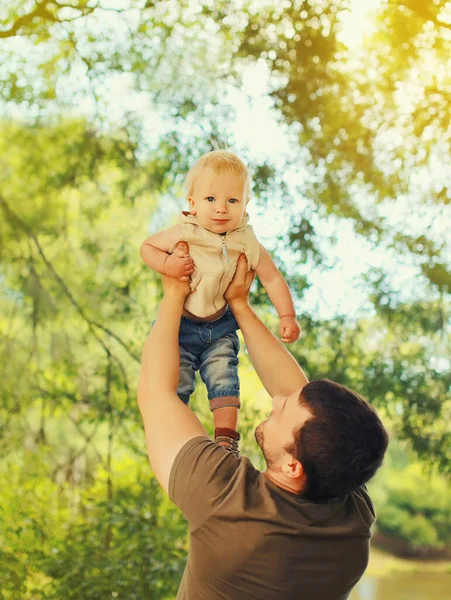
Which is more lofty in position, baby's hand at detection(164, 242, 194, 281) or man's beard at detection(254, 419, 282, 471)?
baby's hand at detection(164, 242, 194, 281)

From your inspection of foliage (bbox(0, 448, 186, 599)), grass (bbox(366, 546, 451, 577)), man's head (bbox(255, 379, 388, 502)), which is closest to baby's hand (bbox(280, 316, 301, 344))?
man's head (bbox(255, 379, 388, 502))

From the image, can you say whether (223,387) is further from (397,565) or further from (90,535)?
(397,565)

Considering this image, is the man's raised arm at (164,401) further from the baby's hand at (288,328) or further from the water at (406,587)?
the water at (406,587)

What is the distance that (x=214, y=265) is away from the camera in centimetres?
147

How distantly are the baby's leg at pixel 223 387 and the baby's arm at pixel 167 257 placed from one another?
173 millimetres

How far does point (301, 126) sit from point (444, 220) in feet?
3.01

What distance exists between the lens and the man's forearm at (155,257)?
4.84ft

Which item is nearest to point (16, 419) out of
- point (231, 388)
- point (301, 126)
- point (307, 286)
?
point (307, 286)

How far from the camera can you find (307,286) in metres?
4.13

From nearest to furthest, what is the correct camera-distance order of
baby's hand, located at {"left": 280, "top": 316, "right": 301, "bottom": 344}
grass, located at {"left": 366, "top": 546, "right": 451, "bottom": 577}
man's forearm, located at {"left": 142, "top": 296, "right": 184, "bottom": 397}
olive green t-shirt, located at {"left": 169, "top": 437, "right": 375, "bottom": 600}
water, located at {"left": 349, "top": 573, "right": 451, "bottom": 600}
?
1. olive green t-shirt, located at {"left": 169, "top": 437, "right": 375, "bottom": 600}
2. man's forearm, located at {"left": 142, "top": 296, "right": 184, "bottom": 397}
3. baby's hand, located at {"left": 280, "top": 316, "right": 301, "bottom": 344}
4. water, located at {"left": 349, "top": 573, "right": 451, "bottom": 600}
5. grass, located at {"left": 366, "top": 546, "right": 451, "bottom": 577}

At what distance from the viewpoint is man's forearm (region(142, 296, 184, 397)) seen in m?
1.33

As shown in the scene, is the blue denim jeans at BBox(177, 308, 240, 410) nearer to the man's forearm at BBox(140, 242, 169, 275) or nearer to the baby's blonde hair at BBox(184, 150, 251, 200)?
the man's forearm at BBox(140, 242, 169, 275)

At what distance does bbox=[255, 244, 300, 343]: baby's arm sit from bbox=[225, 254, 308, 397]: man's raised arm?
0.06 meters

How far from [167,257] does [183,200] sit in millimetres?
2720
